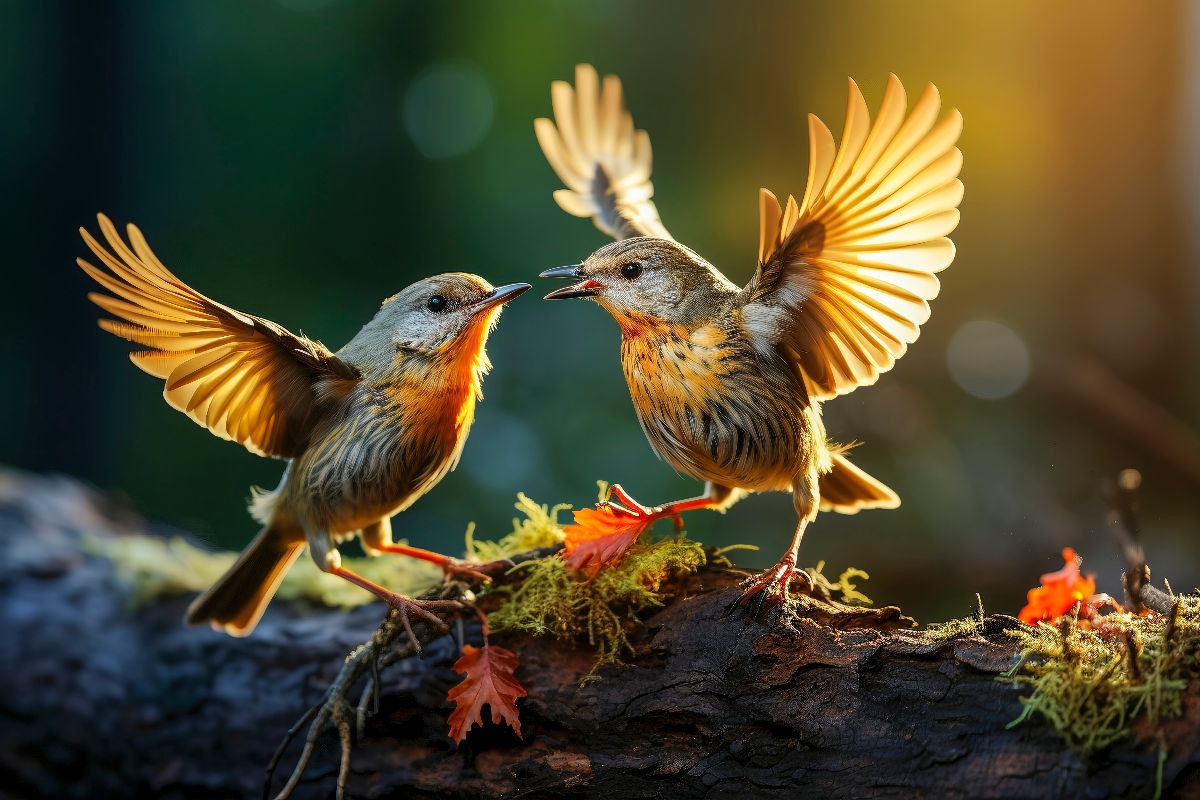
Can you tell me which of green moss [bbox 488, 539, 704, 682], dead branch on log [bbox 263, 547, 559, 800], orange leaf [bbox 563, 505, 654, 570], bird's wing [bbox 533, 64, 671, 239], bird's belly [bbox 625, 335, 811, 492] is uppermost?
bird's wing [bbox 533, 64, 671, 239]

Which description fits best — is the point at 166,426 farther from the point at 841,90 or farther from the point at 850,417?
the point at 841,90

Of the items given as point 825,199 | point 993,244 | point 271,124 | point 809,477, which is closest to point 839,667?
point 809,477

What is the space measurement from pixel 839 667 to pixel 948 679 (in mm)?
254

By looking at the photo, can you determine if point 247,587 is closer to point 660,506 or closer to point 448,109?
point 660,506

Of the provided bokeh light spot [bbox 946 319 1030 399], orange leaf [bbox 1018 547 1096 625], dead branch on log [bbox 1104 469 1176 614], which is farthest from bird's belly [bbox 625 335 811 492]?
bokeh light spot [bbox 946 319 1030 399]

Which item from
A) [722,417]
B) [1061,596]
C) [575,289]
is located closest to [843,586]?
[1061,596]

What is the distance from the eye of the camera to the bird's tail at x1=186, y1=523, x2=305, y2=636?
279 cm

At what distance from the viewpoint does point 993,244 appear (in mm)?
5344

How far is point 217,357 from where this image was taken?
232 cm

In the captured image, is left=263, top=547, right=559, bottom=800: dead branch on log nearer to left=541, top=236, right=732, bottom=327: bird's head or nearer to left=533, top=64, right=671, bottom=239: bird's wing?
left=541, top=236, right=732, bottom=327: bird's head

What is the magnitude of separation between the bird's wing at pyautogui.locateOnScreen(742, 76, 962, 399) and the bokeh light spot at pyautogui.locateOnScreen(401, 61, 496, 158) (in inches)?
156

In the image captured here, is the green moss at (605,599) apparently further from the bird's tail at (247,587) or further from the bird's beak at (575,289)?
the bird's tail at (247,587)

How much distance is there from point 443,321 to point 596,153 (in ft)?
4.39

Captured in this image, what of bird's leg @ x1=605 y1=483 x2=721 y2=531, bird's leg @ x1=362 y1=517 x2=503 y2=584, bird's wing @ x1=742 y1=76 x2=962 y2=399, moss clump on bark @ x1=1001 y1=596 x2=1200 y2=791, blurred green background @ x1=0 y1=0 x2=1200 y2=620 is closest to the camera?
moss clump on bark @ x1=1001 y1=596 x2=1200 y2=791
